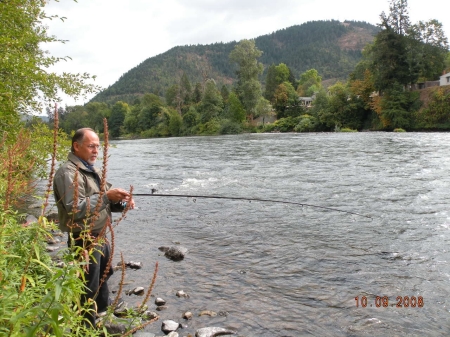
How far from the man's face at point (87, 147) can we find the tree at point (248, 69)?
74.0 metres

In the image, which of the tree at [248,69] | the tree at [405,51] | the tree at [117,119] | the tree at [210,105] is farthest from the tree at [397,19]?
the tree at [117,119]

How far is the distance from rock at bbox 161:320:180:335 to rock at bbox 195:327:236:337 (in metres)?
0.31

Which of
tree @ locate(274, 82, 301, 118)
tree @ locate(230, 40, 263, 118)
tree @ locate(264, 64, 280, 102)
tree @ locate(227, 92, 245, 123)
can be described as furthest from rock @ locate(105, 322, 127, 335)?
tree @ locate(264, 64, 280, 102)

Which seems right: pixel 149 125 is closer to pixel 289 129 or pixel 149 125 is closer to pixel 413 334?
pixel 289 129

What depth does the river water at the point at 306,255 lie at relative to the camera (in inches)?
193

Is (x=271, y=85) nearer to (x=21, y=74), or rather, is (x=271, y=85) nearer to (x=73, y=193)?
(x=21, y=74)

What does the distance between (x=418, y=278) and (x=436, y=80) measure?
7094 cm

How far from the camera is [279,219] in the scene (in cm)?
966

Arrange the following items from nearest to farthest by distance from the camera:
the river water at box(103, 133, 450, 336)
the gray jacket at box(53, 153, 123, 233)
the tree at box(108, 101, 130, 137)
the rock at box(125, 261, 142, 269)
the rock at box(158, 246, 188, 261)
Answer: the gray jacket at box(53, 153, 123, 233)
the river water at box(103, 133, 450, 336)
the rock at box(125, 261, 142, 269)
the rock at box(158, 246, 188, 261)
the tree at box(108, 101, 130, 137)

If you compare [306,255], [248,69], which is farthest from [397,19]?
[306,255]

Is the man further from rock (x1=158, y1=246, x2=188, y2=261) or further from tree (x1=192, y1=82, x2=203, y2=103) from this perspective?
tree (x1=192, y1=82, x2=203, y2=103)

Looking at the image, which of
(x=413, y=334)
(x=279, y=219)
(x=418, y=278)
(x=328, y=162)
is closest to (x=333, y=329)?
(x=413, y=334)

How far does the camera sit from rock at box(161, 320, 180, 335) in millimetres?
4562

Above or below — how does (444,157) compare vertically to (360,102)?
Result: below
